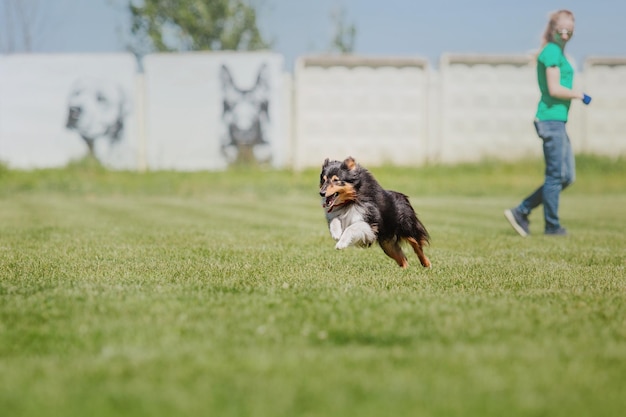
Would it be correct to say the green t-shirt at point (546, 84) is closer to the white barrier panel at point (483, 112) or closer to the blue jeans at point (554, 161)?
the blue jeans at point (554, 161)

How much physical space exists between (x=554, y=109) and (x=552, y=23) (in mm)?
903

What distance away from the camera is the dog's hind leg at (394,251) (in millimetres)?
6328

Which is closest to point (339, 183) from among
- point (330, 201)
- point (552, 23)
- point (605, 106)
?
point (330, 201)

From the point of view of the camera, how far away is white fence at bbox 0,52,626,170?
21703 mm

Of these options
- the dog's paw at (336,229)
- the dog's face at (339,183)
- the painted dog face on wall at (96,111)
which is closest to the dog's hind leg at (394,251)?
the dog's paw at (336,229)

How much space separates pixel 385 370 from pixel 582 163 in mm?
19207

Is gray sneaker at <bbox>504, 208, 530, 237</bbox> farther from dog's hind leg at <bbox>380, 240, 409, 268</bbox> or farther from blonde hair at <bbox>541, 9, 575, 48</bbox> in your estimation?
dog's hind leg at <bbox>380, 240, 409, 268</bbox>

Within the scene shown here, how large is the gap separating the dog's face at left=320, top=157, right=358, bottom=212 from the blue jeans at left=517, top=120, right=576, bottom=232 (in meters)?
3.92

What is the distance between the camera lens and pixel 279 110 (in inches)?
866

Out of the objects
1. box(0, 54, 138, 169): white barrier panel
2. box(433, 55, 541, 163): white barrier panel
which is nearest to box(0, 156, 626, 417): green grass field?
box(433, 55, 541, 163): white barrier panel

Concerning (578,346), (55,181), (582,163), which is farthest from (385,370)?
(582,163)

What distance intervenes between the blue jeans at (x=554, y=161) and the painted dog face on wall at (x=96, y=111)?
14901 mm

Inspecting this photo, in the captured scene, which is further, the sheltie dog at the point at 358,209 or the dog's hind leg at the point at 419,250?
the dog's hind leg at the point at 419,250

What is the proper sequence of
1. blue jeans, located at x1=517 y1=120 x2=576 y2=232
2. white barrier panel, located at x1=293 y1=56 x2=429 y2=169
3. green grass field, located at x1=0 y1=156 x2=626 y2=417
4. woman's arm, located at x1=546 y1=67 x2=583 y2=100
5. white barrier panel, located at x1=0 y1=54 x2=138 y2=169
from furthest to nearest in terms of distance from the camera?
white barrier panel, located at x1=0 y1=54 x2=138 y2=169 < white barrier panel, located at x1=293 y1=56 x2=429 y2=169 < blue jeans, located at x1=517 y1=120 x2=576 y2=232 < woman's arm, located at x1=546 y1=67 x2=583 y2=100 < green grass field, located at x1=0 y1=156 x2=626 y2=417
